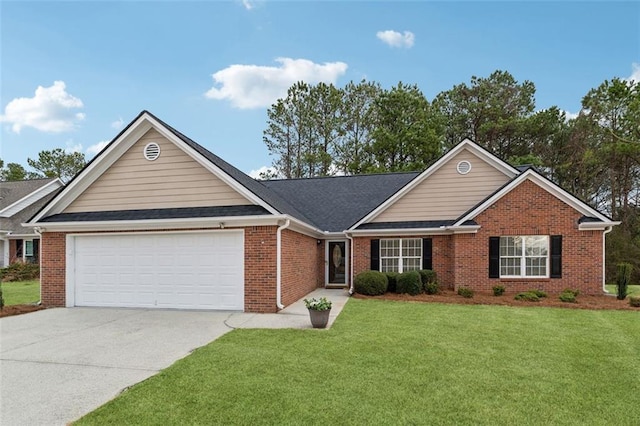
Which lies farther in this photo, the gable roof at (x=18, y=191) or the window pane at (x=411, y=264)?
the gable roof at (x=18, y=191)

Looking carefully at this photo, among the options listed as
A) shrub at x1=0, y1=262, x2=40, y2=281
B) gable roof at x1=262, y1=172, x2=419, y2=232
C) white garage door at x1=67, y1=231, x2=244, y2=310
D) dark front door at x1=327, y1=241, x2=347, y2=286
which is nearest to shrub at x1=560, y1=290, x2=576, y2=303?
gable roof at x1=262, y1=172, x2=419, y2=232

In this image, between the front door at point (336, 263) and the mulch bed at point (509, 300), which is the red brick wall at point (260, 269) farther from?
the front door at point (336, 263)

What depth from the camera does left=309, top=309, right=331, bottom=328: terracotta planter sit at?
798cm

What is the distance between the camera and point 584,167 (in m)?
27.6

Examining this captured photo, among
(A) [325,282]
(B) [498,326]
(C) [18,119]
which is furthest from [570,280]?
(C) [18,119]

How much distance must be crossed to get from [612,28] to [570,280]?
10.5m

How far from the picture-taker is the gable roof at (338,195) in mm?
16641

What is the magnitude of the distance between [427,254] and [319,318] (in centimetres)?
742

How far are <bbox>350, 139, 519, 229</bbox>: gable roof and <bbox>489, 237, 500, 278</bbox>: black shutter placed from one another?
2.76 m

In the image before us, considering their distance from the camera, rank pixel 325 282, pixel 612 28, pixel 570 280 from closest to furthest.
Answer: pixel 570 280
pixel 612 28
pixel 325 282

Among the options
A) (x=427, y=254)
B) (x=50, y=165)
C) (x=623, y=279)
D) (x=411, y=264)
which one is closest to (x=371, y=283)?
(x=411, y=264)

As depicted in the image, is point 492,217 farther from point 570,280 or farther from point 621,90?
point 621,90

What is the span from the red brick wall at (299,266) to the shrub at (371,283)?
1969mm

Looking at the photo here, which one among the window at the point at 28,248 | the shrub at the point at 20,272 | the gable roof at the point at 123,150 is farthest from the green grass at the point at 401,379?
the window at the point at 28,248
